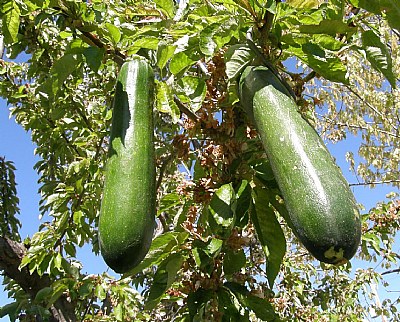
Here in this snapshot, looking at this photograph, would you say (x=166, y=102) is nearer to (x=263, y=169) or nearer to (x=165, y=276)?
(x=263, y=169)

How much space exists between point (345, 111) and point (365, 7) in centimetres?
693

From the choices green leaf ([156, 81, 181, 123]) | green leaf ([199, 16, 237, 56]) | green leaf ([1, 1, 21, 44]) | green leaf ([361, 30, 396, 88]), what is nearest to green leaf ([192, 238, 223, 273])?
green leaf ([156, 81, 181, 123])

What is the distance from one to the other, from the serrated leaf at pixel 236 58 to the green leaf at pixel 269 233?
38 cm

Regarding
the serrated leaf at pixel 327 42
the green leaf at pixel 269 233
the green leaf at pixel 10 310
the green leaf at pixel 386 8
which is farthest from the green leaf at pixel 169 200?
the green leaf at pixel 10 310

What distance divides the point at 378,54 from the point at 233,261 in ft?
2.33

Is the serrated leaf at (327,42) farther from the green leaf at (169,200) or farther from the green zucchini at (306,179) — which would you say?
the green leaf at (169,200)

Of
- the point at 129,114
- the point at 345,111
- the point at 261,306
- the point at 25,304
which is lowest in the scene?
the point at 345,111

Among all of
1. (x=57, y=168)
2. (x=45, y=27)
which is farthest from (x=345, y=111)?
(x=45, y=27)

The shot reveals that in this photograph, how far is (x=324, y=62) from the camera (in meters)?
1.34

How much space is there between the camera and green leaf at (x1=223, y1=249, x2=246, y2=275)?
1502 millimetres

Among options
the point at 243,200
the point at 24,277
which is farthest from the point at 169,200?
the point at 24,277

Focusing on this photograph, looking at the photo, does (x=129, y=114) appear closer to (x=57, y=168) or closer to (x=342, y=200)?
(x=342, y=200)

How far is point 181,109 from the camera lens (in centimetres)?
179

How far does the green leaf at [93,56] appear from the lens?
1.55 meters
